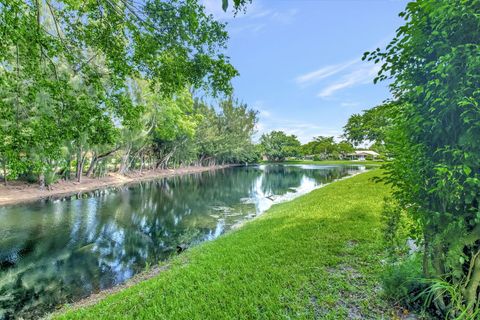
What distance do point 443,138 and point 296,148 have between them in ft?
277

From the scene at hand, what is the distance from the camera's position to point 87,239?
10.6 m

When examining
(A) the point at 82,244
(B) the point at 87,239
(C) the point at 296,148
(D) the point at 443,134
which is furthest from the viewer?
(C) the point at 296,148

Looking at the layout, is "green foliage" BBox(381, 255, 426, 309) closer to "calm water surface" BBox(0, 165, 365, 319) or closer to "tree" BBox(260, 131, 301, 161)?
"calm water surface" BBox(0, 165, 365, 319)

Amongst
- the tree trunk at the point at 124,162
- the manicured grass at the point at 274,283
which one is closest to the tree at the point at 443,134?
the manicured grass at the point at 274,283

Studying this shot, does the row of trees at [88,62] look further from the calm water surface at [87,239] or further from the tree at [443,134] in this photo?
the tree at [443,134]

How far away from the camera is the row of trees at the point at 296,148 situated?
8088 cm

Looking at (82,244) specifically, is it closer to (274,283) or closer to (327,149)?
(274,283)

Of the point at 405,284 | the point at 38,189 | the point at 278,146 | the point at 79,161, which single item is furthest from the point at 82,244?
the point at 278,146

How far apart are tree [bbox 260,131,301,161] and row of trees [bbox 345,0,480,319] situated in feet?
268

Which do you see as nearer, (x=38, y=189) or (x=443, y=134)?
(x=443, y=134)

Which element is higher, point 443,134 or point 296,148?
point 296,148

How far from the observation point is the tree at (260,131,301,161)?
84.9 metres

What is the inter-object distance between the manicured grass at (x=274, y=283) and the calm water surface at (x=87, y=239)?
2458 millimetres

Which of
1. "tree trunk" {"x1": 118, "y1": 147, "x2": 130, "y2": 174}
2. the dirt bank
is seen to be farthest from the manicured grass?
"tree trunk" {"x1": 118, "y1": 147, "x2": 130, "y2": 174}
